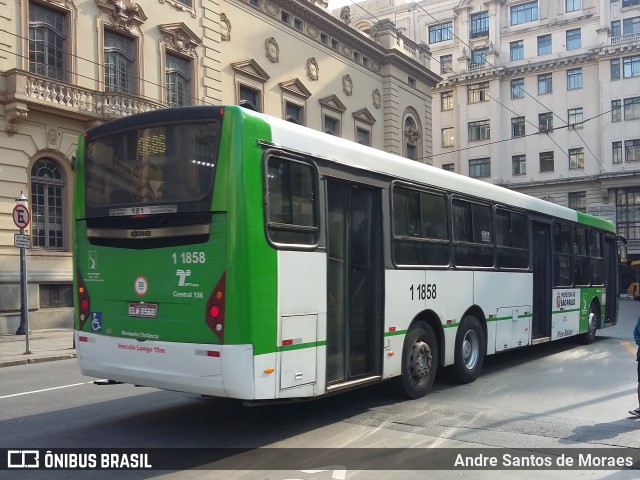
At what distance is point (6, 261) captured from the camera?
20.4 m

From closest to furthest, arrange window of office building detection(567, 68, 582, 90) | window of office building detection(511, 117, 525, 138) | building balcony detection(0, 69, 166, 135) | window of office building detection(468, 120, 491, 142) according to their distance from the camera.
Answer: building balcony detection(0, 69, 166, 135), window of office building detection(567, 68, 582, 90), window of office building detection(511, 117, 525, 138), window of office building detection(468, 120, 491, 142)

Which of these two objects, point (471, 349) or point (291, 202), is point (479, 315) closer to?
point (471, 349)

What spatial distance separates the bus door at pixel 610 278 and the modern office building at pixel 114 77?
1613cm

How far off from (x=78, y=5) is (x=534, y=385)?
19.7 m

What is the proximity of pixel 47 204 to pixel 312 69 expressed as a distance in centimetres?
1670

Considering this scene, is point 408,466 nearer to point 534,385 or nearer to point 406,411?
point 406,411

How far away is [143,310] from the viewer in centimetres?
659

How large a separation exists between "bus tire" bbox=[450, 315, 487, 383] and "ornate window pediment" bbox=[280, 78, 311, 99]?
23.5m

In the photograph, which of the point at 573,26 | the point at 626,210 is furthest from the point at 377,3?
the point at 626,210

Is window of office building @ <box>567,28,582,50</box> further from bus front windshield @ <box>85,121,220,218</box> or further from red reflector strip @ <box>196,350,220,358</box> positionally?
red reflector strip @ <box>196,350,220,358</box>

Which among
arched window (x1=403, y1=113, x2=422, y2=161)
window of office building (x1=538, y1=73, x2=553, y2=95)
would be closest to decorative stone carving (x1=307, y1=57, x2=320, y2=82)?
arched window (x1=403, y1=113, x2=422, y2=161)

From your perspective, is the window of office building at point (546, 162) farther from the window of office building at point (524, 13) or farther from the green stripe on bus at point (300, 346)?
the green stripe on bus at point (300, 346)

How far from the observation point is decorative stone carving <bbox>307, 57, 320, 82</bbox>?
33906 millimetres

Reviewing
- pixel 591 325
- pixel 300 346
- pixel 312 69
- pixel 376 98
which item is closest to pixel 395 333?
pixel 300 346
